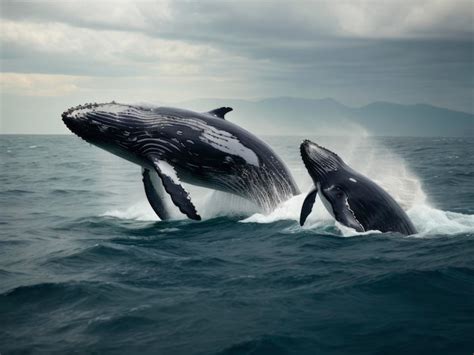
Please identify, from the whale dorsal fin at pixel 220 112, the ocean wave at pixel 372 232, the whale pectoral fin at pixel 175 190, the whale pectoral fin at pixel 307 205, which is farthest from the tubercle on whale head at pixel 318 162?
the whale pectoral fin at pixel 175 190

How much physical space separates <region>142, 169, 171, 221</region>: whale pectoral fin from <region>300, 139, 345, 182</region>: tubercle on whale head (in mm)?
4191

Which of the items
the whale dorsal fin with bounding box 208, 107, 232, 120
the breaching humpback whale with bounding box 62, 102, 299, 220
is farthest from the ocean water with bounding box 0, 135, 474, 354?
the whale dorsal fin with bounding box 208, 107, 232, 120

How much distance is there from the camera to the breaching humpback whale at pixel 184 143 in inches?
514

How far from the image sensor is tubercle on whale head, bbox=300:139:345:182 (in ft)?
39.6

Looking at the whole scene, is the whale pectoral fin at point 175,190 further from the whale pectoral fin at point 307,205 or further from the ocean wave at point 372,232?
the ocean wave at point 372,232

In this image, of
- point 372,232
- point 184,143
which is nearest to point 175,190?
point 184,143

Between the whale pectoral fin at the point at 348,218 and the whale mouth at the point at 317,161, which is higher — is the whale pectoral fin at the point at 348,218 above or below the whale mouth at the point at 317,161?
below

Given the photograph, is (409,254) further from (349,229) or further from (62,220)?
(62,220)

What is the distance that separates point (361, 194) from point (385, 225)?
79 cm

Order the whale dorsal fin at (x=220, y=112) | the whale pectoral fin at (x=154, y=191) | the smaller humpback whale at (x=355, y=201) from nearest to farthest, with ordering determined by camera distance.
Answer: the smaller humpback whale at (x=355, y=201) → the whale dorsal fin at (x=220, y=112) → the whale pectoral fin at (x=154, y=191)

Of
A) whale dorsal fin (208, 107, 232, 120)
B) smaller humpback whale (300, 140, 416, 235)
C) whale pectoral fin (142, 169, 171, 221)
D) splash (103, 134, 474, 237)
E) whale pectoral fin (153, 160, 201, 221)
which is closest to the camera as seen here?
smaller humpback whale (300, 140, 416, 235)

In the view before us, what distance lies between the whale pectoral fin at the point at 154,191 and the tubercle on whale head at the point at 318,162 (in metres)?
4.19

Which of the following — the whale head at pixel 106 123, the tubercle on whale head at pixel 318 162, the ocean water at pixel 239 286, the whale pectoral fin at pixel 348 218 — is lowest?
the ocean water at pixel 239 286

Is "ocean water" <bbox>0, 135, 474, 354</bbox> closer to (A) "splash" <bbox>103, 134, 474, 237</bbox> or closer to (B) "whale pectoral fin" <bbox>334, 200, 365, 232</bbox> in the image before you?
(A) "splash" <bbox>103, 134, 474, 237</bbox>
